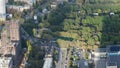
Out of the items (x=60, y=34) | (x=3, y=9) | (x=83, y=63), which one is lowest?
(x=83, y=63)

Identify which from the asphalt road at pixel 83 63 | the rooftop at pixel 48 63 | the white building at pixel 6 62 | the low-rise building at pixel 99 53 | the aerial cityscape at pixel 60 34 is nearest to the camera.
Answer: the white building at pixel 6 62

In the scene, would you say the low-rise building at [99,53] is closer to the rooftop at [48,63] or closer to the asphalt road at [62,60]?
the asphalt road at [62,60]

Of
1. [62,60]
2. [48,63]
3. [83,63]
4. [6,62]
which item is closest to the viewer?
[6,62]

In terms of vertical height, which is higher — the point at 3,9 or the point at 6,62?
the point at 3,9

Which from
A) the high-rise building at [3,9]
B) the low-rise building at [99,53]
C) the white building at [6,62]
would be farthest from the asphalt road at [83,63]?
the high-rise building at [3,9]

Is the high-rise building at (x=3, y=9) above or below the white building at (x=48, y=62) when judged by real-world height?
above

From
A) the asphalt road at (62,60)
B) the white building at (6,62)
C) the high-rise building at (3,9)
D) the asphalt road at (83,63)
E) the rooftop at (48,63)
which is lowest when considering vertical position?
the asphalt road at (83,63)

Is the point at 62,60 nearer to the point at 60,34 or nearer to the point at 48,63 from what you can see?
the point at 48,63

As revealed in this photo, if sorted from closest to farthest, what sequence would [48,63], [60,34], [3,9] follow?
[48,63], [60,34], [3,9]

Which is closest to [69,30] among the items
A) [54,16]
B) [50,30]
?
[50,30]

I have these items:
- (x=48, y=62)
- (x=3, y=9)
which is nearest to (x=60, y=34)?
(x=48, y=62)
